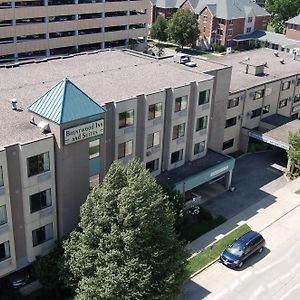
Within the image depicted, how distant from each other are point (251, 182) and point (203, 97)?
504 inches

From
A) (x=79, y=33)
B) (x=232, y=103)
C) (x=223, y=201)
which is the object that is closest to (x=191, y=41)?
(x=79, y=33)

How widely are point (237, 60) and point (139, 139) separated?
33.3m

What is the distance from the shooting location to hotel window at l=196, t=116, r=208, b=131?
154 feet

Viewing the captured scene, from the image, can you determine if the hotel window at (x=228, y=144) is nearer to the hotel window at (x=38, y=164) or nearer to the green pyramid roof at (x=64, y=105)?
the green pyramid roof at (x=64, y=105)

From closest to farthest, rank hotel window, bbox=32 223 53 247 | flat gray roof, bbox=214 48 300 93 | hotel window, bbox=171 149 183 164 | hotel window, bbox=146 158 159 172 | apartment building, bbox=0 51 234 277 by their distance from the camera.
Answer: apartment building, bbox=0 51 234 277
hotel window, bbox=32 223 53 247
hotel window, bbox=146 158 159 172
hotel window, bbox=171 149 183 164
flat gray roof, bbox=214 48 300 93

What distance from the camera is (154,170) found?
1770 inches

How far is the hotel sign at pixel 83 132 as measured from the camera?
107 ft

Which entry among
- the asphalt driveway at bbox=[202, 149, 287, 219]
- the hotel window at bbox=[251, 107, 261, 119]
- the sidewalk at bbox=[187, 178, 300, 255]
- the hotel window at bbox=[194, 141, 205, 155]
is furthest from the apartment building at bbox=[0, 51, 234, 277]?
the hotel window at bbox=[251, 107, 261, 119]

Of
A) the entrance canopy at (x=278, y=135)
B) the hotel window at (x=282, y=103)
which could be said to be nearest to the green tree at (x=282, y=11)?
the hotel window at (x=282, y=103)

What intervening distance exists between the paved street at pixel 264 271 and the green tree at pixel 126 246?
608cm

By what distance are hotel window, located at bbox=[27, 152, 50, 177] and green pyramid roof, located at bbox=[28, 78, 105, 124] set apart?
106 inches

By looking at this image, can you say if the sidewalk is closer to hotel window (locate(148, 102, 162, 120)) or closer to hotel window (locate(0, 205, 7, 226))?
hotel window (locate(148, 102, 162, 120))

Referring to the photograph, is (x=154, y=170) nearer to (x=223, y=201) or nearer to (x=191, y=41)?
(x=223, y=201)

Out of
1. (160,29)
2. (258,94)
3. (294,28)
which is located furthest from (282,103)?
(160,29)
